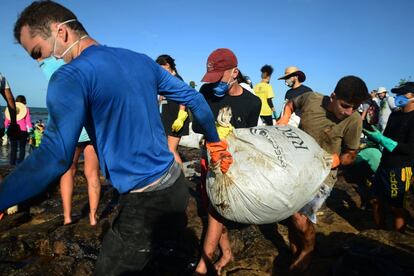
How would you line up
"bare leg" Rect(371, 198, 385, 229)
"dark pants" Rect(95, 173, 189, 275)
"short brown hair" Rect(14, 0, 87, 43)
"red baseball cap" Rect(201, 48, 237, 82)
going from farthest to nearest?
"bare leg" Rect(371, 198, 385, 229)
"red baseball cap" Rect(201, 48, 237, 82)
"dark pants" Rect(95, 173, 189, 275)
"short brown hair" Rect(14, 0, 87, 43)

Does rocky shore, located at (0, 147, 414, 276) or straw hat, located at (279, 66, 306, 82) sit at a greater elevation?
straw hat, located at (279, 66, 306, 82)

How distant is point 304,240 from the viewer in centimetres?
285

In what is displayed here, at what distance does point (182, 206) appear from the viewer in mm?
1765

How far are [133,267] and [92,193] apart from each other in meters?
2.16

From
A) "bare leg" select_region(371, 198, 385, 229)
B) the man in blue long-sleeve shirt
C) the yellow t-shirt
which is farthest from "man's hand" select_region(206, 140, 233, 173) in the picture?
the yellow t-shirt

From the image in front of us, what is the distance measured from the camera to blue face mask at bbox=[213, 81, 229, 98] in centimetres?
293

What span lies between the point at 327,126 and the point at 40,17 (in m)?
2.39

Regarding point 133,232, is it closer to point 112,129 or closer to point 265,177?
point 112,129

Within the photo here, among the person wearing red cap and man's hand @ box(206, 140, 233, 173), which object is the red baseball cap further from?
man's hand @ box(206, 140, 233, 173)

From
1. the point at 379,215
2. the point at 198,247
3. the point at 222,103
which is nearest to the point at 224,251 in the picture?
the point at 198,247

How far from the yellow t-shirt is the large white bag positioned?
4744 millimetres

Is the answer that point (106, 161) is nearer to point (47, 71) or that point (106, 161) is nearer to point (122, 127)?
point (122, 127)


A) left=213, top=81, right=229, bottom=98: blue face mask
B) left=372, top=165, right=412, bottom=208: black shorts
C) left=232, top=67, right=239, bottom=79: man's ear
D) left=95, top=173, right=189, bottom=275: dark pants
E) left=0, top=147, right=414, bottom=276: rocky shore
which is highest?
left=232, top=67, right=239, bottom=79: man's ear

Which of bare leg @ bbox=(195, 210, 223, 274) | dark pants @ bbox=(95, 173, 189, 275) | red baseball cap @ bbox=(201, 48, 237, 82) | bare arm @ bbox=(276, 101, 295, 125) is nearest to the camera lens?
dark pants @ bbox=(95, 173, 189, 275)
